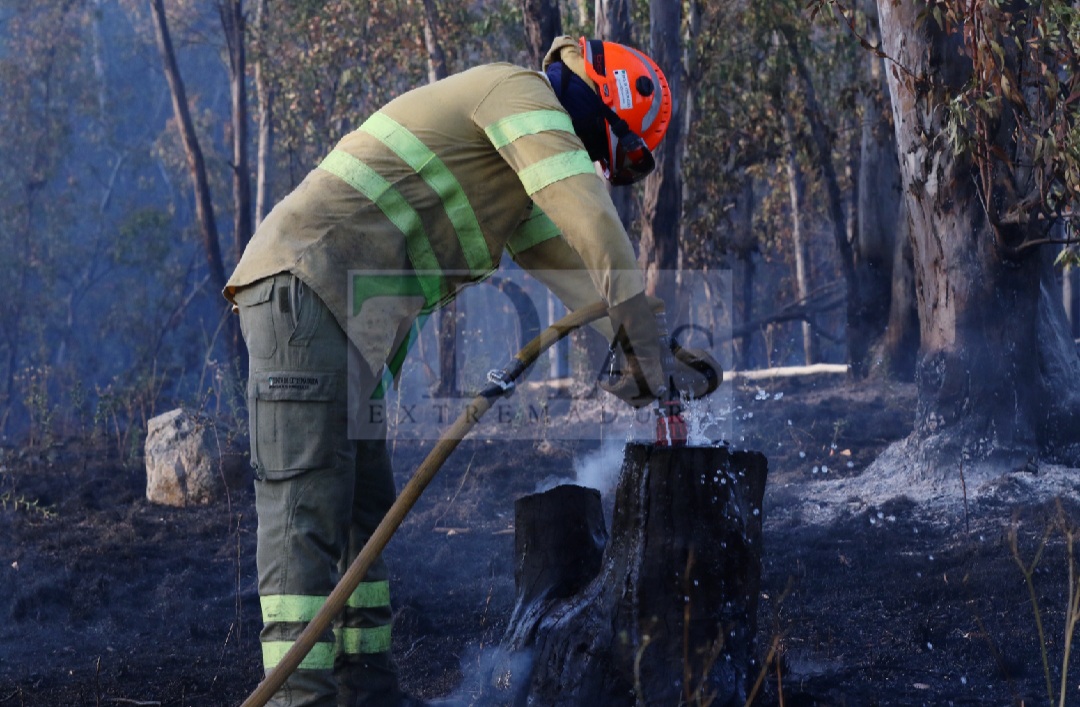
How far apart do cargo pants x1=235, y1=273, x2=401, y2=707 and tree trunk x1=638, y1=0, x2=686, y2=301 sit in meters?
7.26

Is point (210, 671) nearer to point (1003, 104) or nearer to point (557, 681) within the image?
point (557, 681)

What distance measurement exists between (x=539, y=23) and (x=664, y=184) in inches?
69.1

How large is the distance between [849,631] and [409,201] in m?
2.12

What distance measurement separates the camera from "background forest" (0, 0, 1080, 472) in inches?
235

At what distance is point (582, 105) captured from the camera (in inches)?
124

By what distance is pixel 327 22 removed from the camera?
53.9ft

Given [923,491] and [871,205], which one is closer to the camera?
[923,491]

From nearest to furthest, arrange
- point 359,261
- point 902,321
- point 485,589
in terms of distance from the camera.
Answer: point 359,261 → point 485,589 → point 902,321

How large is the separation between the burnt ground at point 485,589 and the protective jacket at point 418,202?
1.24m

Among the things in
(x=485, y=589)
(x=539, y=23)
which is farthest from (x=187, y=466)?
(x=539, y=23)

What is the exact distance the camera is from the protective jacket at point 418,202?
297cm

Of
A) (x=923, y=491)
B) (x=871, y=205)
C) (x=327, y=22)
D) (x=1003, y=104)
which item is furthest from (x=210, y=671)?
(x=327, y=22)

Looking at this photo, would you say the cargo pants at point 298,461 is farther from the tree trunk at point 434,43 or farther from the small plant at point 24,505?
the tree trunk at point 434,43
